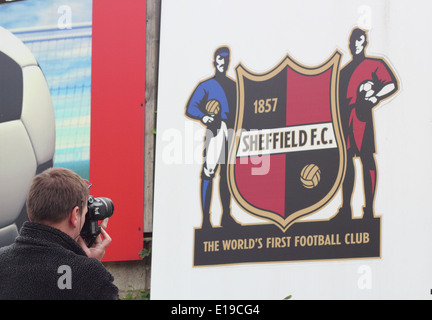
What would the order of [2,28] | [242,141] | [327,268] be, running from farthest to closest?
[2,28], [242,141], [327,268]

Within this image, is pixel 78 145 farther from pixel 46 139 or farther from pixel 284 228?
pixel 284 228

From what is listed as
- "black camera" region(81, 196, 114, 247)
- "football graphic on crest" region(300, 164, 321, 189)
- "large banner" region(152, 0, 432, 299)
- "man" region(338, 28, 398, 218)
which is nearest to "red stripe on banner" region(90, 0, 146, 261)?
"large banner" region(152, 0, 432, 299)

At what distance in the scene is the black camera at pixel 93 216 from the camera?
2.45 metres

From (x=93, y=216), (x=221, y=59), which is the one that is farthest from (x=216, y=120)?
(x=93, y=216)

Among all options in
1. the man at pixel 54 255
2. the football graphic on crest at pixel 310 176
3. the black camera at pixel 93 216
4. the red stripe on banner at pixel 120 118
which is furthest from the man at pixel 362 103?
the man at pixel 54 255

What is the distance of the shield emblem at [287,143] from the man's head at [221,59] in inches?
6.1

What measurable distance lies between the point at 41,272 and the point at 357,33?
8.24 ft

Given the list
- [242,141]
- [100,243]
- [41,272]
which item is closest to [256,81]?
[242,141]

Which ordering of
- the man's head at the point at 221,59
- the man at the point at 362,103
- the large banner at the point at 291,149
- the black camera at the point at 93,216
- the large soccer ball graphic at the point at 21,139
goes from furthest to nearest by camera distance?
1. the large soccer ball graphic at the point at 21,139
2. the man's head at the point at 221,59
3. the man at the point at 362,103
4. the large banner at the point at 291,149
5. the black camera at the point at 93,216

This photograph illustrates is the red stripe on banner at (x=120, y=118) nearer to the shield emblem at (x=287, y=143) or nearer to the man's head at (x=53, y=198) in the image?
the shield emblem at (x=287, y=143)

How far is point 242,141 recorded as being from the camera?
4180mm

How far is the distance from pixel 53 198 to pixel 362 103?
2.20 metres

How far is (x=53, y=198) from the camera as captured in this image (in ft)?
7.08
